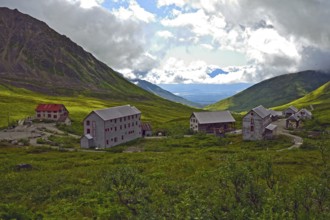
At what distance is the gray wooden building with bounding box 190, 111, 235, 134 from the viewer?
124938mm

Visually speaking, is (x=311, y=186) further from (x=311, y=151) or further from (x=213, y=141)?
(x=213, y=141)

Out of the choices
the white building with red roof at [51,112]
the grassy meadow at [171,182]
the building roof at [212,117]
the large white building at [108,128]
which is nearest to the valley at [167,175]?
the grassy meadow at [171,182]

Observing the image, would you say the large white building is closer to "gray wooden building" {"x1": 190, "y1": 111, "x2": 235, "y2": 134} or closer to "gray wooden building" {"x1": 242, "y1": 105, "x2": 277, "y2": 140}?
"gray wooden building" {"x1": 190, "y1": 111, "x2": 235, "y2": 134}

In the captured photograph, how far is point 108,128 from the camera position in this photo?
103m

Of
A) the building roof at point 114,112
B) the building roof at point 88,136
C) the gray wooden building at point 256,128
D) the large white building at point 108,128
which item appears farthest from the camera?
the gray wooden building at point 256,128

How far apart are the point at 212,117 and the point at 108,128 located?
43007mm

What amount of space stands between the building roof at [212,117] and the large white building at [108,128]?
2472cm

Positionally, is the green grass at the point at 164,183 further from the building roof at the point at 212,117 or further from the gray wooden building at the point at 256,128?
the building roof at the point at 212,117

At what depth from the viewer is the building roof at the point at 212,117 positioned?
411ft

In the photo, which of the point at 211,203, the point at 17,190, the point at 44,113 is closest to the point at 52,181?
the point at 17,190

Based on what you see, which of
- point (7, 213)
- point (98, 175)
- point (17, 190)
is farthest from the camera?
point (98, 175)

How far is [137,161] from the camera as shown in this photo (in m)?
71.8

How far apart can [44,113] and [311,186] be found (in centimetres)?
14572

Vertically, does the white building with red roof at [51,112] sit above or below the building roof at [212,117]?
above
